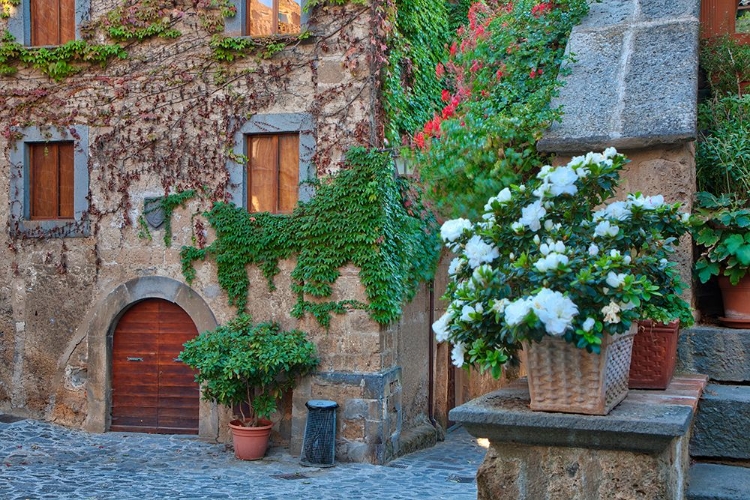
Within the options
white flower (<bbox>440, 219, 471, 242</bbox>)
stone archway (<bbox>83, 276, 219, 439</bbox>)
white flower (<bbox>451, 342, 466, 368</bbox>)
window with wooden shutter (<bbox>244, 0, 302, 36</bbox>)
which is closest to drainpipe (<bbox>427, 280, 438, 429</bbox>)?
stone archway (<bbox>83, 276, 219, 439</bbox>)

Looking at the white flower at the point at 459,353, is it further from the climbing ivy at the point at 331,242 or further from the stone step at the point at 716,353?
the climbing ivy at the point at 331,242

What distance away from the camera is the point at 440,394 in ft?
39.3

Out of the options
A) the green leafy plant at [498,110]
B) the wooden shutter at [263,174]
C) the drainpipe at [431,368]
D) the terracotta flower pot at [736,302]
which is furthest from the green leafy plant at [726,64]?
the drainpipe at [431,368]

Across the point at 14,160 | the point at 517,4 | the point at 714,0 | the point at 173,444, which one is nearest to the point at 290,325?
the point at 173,444

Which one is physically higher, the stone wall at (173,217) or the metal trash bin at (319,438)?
the stone wall at (173,217)

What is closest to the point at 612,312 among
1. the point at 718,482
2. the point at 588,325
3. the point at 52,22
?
the point at 588,325

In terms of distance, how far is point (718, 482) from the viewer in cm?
265

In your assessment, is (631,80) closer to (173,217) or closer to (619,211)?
(619,211)

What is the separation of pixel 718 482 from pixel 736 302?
782mm

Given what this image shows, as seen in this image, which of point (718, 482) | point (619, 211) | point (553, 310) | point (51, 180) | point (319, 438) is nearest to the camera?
point (553, 310)

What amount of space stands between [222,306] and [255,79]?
106 inches

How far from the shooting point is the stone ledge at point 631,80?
10.1ft

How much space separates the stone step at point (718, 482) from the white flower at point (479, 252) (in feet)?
3.12

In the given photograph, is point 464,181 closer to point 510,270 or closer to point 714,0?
point 510,270
